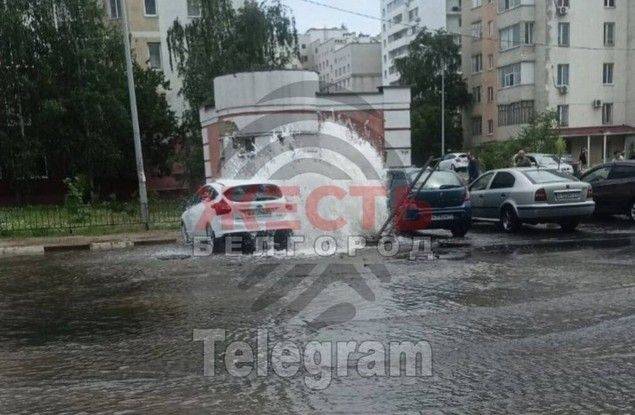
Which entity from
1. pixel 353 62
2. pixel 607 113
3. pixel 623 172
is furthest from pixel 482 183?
pixel 353 62

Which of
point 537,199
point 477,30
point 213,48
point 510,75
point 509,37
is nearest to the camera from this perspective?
point 537,199

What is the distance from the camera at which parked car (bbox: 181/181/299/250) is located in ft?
40.7

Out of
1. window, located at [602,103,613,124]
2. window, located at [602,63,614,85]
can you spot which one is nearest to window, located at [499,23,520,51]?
window, located at [602,63,614,85]

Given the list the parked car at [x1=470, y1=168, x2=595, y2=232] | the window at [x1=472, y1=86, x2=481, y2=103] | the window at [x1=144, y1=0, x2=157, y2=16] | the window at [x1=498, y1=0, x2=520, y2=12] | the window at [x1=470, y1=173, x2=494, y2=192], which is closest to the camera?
the parked car at [x1=470, y1=168, x2=595, y2=232]

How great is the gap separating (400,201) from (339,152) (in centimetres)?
530

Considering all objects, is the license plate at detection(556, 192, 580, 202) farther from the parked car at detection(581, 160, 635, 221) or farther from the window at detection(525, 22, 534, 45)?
the window at detection(525, 22, 534, 45)

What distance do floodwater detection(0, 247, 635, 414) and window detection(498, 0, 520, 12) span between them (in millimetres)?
42105

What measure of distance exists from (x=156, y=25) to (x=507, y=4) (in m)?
29.9

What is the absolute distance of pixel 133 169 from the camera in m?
30.8

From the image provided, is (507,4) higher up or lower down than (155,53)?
higher up

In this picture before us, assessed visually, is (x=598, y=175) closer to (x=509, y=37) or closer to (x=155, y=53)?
(x=155, y=53)

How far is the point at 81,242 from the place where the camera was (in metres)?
15.6

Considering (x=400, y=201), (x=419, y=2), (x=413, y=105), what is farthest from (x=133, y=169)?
(x=419, y=2)

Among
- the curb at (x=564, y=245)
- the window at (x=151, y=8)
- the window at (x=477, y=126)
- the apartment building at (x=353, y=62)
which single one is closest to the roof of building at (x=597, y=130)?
the window at (x=477, y=126)
